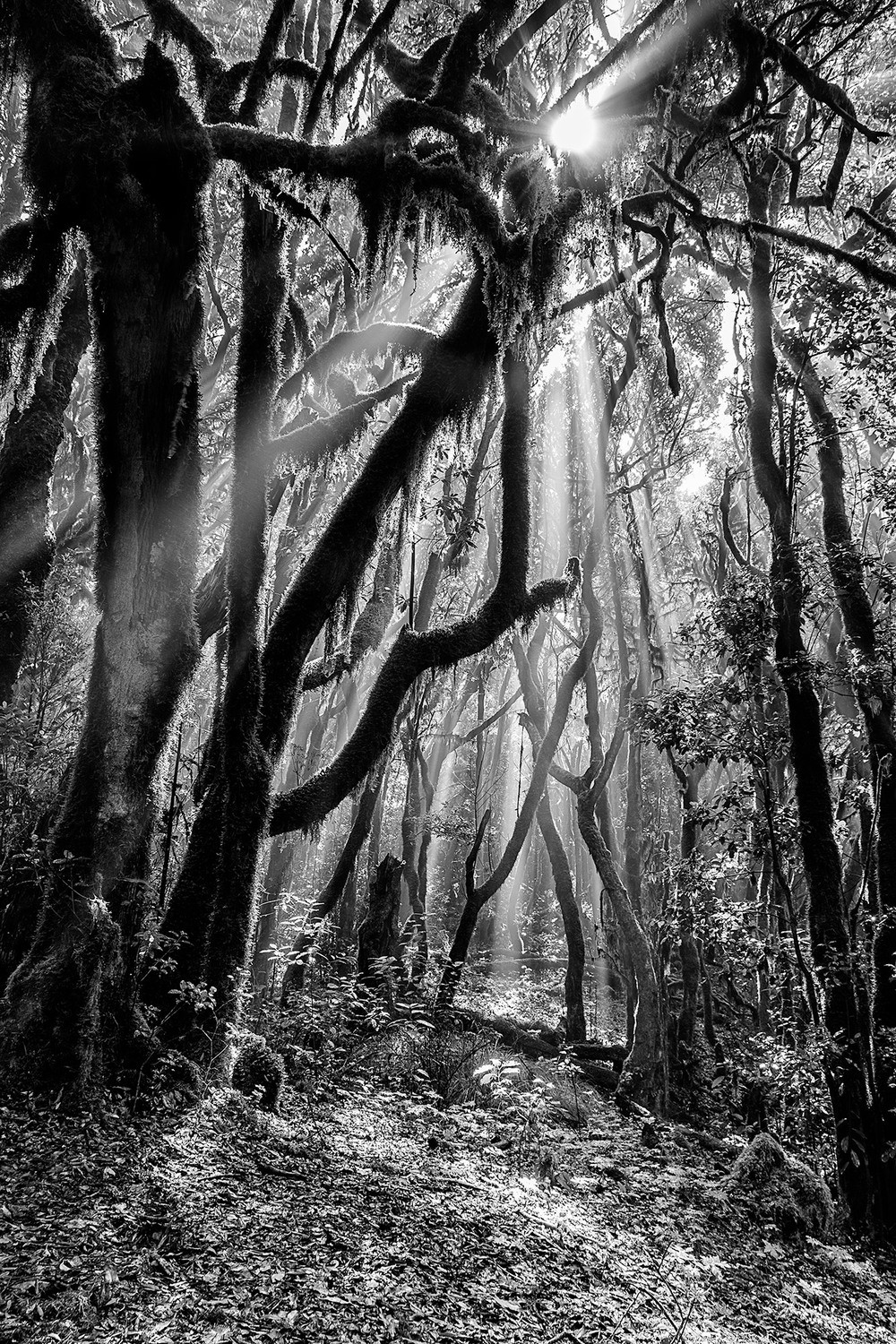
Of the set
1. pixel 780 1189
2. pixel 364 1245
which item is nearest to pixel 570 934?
pixel 780 1189

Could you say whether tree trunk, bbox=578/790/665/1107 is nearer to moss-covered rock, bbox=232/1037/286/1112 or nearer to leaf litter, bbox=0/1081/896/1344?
leaf litter, bbox=0/1081/896/1344

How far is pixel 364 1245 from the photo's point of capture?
12.8 feet

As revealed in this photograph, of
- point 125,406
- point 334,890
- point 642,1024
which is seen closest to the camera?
point 125,406

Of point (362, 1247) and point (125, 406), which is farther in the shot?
point (125, 406)

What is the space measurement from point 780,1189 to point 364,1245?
14.8ft

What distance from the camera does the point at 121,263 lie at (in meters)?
5.20

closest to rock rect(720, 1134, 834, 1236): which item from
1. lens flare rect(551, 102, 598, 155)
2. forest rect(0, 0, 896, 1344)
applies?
forest rect(0, 0, 896, 1344)

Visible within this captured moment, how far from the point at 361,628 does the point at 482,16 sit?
6.19m

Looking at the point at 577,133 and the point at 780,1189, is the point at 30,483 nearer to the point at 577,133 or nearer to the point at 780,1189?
the point at 577,133

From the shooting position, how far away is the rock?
6.28 m

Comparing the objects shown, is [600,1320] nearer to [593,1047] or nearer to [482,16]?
[593,1047]

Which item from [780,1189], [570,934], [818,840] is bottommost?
[780,1189]

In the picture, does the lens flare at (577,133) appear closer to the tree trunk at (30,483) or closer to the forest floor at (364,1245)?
the tree trunk at (30,483)

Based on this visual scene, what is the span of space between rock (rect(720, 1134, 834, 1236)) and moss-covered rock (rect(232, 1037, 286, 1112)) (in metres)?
4.15
